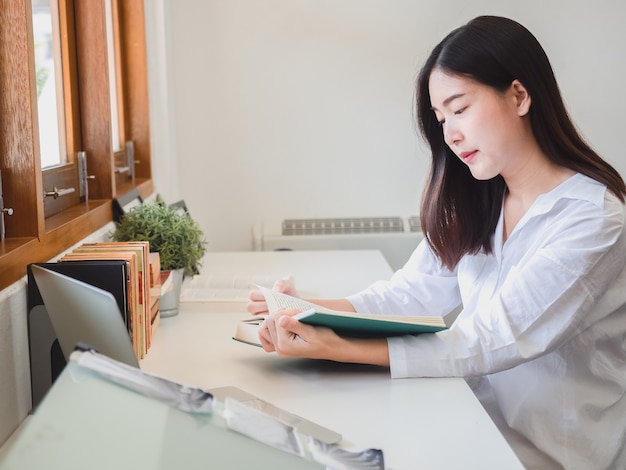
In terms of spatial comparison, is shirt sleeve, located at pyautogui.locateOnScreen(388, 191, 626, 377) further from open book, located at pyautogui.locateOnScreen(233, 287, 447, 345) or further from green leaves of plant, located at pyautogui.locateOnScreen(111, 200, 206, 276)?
green leaves of plant, located at pyautogui.locateOnScreen(111, 200, 206, 276)

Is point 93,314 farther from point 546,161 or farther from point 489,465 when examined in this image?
point 546,161

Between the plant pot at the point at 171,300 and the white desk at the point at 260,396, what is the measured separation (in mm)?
23

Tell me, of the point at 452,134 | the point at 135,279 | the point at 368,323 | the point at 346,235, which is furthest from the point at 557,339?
the point at 346,235

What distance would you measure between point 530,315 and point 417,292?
469mm

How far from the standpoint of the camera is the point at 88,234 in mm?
1852

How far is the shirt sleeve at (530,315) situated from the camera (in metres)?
1.33

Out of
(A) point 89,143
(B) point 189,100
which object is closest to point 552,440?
(A) point 89,143

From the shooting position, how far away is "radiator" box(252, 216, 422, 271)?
341 cm

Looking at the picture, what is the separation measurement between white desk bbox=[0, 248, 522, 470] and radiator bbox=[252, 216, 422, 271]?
5.05ft

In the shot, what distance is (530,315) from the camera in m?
1.34

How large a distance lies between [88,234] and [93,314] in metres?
0.95

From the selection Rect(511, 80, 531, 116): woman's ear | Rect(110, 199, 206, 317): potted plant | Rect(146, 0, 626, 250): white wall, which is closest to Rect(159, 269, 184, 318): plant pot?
Rect(110, 199, 206, 317): potted plant

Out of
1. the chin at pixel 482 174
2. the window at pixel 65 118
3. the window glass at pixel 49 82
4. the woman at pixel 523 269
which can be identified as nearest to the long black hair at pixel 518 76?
the woman at pixel 523 269

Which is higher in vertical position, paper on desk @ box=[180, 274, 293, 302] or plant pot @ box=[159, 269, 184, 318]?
plant pot @ box=[159, 269, 184, 318]
